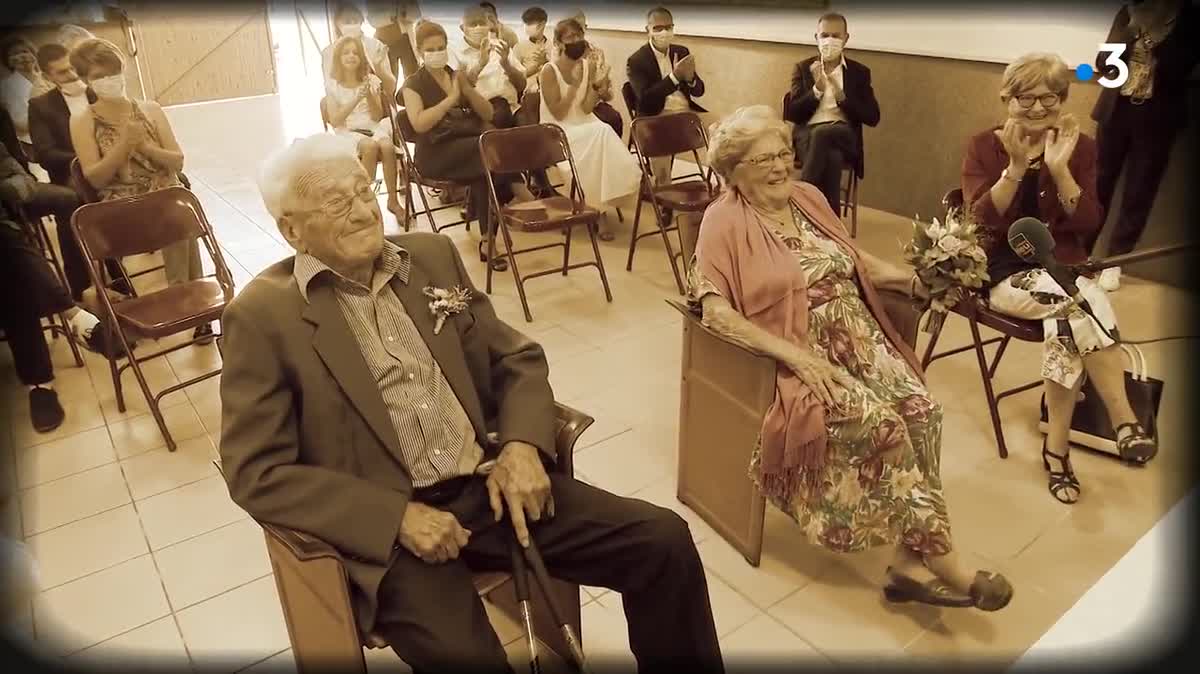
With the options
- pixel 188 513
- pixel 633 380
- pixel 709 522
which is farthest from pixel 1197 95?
pixel 188 513

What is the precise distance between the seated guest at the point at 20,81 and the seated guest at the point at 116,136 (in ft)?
2.19

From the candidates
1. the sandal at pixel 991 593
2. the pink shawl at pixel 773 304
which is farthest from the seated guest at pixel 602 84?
the sandal at pixel 991 593

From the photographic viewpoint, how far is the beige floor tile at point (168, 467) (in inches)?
118

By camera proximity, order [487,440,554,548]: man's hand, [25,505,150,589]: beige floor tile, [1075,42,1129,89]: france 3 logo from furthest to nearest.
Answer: [1075,42,1129,89]: france 3 logo < [25,505,150,589]: beige floor tile < [487,440,554,548]: man's hand

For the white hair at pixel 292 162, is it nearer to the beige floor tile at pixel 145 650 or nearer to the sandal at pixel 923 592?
the beige floor tile at pixel 145 650

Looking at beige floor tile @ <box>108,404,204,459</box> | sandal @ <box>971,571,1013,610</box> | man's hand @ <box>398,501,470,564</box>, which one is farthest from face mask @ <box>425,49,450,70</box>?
sandal @ <box>971,571,1013,610</box>

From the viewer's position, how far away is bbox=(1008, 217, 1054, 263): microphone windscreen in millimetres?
2701

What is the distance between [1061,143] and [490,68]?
4046 mm

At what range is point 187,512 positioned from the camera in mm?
2840

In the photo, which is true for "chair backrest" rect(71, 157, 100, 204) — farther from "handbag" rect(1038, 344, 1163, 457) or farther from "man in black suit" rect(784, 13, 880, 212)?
"handbag" rect(1038, 344, 1163, 457)

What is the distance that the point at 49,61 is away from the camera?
397 cm

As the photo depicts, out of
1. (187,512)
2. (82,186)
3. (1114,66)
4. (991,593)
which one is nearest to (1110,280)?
(1114,66)

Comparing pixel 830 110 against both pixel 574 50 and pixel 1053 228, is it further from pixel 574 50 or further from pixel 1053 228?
pixel 1053 228

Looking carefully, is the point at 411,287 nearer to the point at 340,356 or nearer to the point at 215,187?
the point at 340,356
